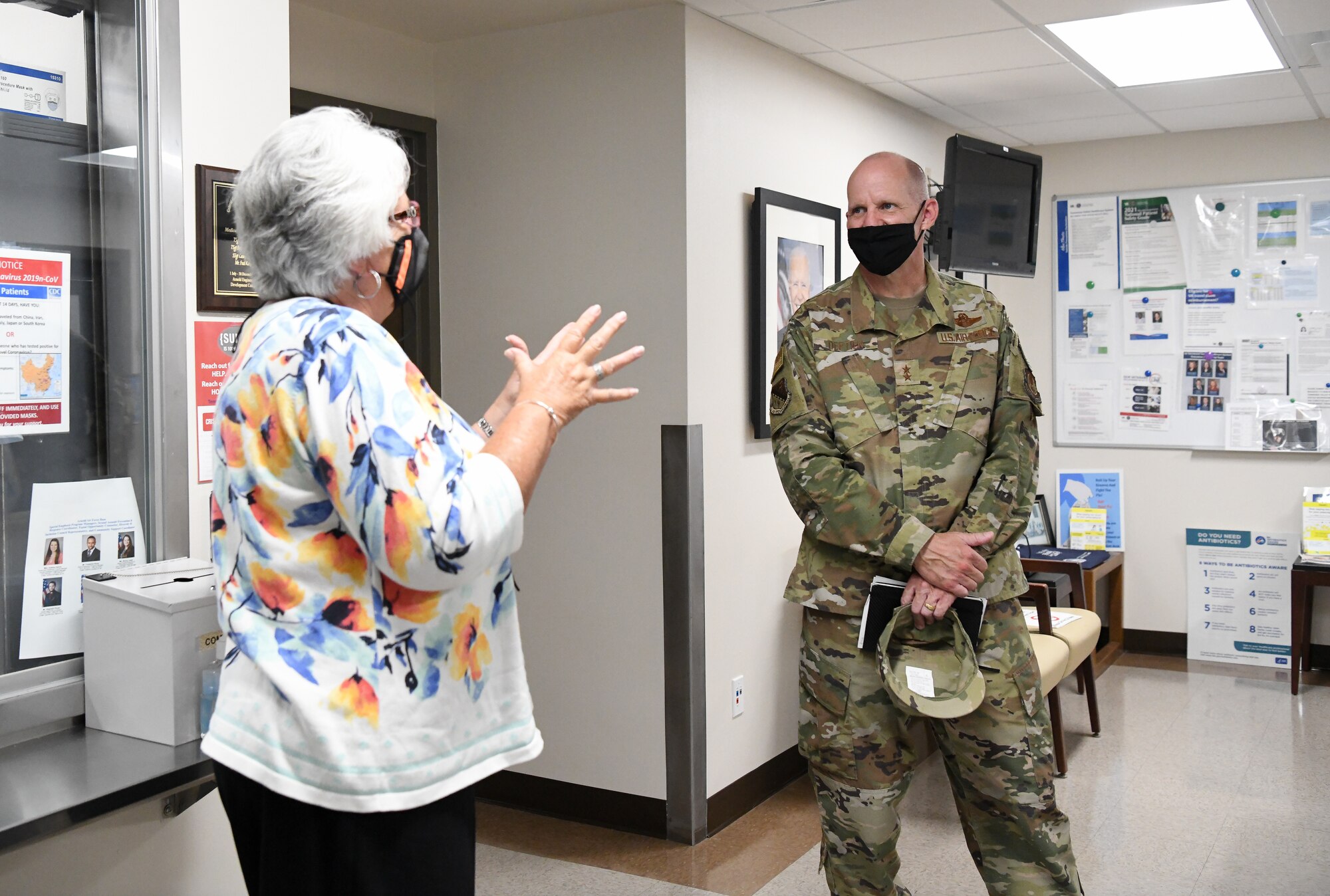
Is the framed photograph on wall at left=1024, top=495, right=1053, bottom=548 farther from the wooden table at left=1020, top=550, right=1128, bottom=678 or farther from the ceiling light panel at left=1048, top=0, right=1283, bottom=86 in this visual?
the ceiling light panel at left=1048, top=0, right=1283, bottom=86

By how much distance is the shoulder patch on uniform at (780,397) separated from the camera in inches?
93.4

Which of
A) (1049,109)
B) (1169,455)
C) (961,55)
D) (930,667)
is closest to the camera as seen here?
(930,667)

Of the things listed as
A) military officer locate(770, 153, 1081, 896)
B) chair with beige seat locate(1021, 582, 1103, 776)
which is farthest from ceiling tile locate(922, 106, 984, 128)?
military officer locate(770, 153, 1081, 896)

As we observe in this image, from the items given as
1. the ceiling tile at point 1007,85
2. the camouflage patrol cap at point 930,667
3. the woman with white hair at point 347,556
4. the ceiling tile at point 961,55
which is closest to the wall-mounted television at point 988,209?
the ceiling tile at point 961,55

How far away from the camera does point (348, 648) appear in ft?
4.02

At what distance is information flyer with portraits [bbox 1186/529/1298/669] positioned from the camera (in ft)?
17.1

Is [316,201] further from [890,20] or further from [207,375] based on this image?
[890,20]

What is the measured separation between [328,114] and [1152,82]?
12.8 ft

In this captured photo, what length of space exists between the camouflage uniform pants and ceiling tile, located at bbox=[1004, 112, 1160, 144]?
11.5 feet

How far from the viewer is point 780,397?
7.86ft

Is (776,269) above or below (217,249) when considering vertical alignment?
above

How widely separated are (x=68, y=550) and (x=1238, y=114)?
4.98m

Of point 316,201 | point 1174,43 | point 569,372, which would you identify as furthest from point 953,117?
point 316,201

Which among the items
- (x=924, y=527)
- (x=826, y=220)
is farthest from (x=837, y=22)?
(x=924, y=527)
